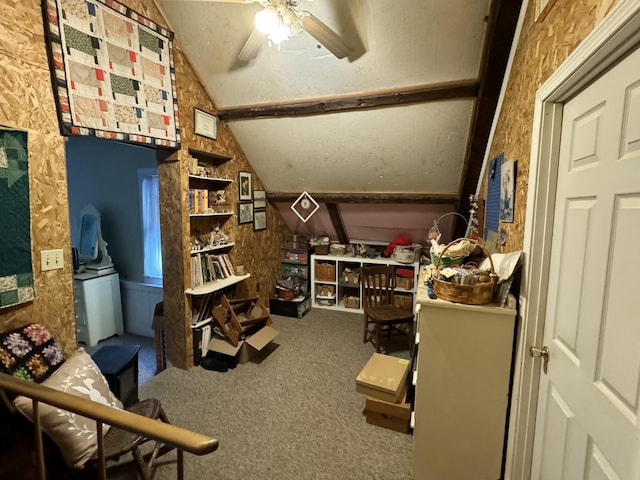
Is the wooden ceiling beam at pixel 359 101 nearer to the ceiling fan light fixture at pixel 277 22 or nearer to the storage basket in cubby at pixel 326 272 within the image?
the ceiling fan light fixture at pixel 277 22

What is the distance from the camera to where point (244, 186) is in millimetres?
3545

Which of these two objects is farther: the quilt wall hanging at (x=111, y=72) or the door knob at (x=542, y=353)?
the quilt wall hanging at (x=111, y=72)

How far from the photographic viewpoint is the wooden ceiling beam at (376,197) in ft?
11.3

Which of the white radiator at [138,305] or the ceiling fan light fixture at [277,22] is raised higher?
the ceiling fan light fixture at [277,22]

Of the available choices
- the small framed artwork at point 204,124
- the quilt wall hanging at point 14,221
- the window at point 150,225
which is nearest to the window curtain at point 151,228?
the window at point 150,225

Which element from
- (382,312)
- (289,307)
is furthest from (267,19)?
(289,307)

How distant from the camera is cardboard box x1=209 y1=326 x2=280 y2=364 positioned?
9.21 feet

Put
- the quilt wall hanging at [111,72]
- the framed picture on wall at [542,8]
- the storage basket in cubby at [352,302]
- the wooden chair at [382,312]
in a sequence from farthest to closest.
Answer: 1. the storage basket in cubby at [352,302]
2. the wooden chair at [382,312]
3. the quilt wall hanging at [111,72]
4. the framed picture on wall at [542,8]

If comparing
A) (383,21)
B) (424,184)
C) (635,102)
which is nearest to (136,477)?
(635,102)

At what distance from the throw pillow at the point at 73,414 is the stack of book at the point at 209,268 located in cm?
125

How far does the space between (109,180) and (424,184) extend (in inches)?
150

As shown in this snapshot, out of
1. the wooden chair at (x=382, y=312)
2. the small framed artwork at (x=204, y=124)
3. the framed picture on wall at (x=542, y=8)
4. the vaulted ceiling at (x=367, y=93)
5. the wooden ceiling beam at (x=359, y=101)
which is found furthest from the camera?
the wooden chair at (x=382, y=312)

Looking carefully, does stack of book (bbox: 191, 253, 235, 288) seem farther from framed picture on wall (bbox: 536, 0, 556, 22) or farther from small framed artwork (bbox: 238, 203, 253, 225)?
framed picture on wall (bbox: 536, 0, 556, 22)

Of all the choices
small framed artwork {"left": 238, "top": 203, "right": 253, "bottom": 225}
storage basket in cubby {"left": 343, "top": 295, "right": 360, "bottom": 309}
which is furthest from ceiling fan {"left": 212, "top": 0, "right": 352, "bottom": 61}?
storage basket in cubby {"left": 343, "top": 295, "right": 360, "bottom": 309}
